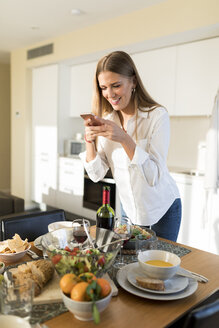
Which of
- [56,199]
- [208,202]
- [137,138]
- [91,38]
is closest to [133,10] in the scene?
[91,38]

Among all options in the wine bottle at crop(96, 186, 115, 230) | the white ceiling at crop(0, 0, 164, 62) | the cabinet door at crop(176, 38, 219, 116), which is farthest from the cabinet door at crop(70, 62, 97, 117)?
the wine bottle at crop(96, 186, 115, 230)

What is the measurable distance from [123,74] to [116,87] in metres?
0.07

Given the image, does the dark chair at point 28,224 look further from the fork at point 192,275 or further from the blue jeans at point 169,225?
the fork at point 192,275

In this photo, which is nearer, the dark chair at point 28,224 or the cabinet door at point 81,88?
the dark chair at point 28,224

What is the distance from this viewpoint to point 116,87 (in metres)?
1.47

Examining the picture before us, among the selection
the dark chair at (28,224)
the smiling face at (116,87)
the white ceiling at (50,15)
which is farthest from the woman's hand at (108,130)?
the white ceiling at (50,15)

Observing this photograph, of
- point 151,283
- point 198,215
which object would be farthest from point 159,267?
point 198,215

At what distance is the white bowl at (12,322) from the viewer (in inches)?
28.9

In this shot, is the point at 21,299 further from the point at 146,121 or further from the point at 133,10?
the point at 133,10

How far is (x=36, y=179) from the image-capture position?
508 centimetres

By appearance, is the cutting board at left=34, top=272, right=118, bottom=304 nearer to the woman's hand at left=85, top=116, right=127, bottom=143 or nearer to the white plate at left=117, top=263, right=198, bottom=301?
the white plate at left=117, top=263, right=198, bottom=301

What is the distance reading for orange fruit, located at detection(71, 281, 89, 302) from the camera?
2.56ft

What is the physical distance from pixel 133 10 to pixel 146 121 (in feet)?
7.62

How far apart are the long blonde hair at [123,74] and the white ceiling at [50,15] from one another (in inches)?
76.9
